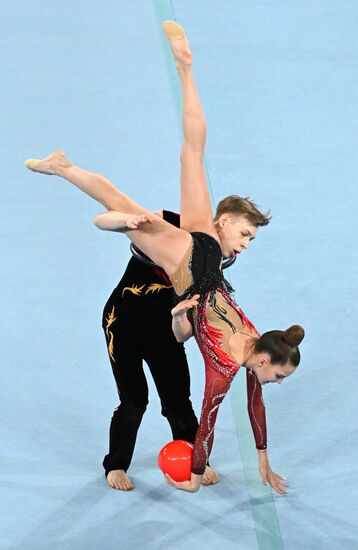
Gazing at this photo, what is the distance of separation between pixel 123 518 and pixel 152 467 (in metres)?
0.39

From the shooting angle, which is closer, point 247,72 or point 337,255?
point 337,255

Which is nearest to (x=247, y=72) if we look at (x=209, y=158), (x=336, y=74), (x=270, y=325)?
(x=336, y=74)

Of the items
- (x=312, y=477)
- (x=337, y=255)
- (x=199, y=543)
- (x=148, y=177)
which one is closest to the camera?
(x=199, y=543)

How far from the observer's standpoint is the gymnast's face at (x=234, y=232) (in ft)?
15.1

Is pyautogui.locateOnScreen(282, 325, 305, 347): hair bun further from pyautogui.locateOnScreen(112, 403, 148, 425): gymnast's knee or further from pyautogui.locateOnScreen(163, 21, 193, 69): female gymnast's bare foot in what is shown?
pyautogui.locateOnScreen(163, 21, 193, 69): female gymnast's bare foot

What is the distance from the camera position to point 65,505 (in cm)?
486

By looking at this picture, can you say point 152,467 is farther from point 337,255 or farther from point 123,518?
point 337,255

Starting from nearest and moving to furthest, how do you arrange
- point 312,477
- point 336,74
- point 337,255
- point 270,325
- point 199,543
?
point 199,543
point 312,477
point 270,325
point 337,255
point 336,74

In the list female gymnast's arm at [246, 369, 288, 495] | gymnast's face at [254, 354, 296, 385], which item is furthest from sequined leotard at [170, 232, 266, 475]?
gymnast's face at [254, 354, 296, 385]

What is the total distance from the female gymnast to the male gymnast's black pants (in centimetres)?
28

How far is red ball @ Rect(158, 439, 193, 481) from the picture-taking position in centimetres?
451

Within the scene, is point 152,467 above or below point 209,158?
below

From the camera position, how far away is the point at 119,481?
196 inches

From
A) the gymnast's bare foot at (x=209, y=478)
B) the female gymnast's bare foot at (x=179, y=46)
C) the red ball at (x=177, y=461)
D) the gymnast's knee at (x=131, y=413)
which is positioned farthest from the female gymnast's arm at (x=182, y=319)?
the female gymnast's bare foot at (x=179, y=46)
